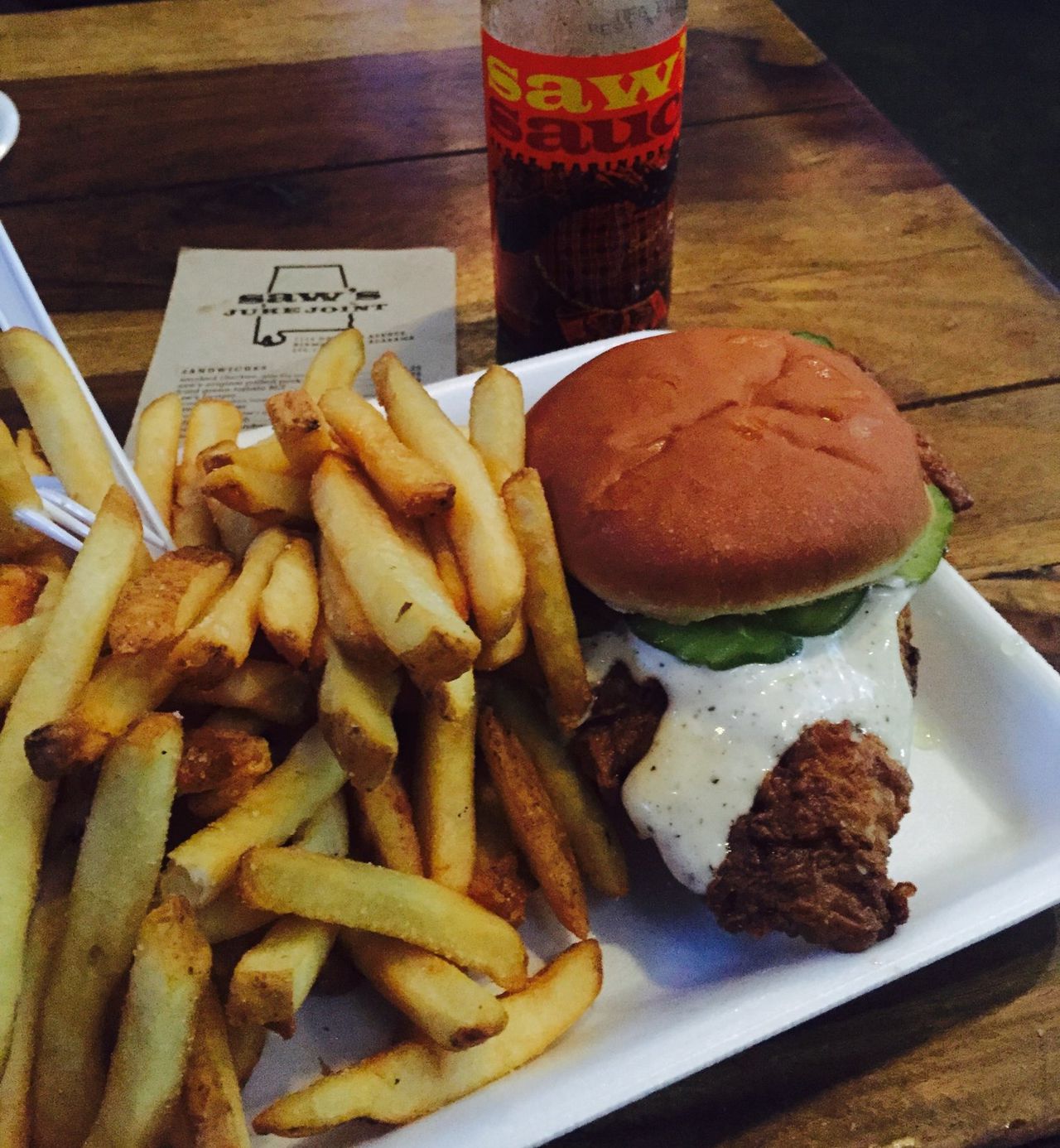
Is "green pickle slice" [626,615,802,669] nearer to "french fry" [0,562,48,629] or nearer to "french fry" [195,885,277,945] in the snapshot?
→ "french fry" [195,885,277,945]

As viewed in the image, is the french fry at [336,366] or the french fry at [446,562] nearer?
the french fry at [446,562]

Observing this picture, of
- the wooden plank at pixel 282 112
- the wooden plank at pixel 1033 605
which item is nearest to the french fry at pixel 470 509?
the wooden plank at pixel 1033 605

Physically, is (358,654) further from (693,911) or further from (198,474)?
(693,911)

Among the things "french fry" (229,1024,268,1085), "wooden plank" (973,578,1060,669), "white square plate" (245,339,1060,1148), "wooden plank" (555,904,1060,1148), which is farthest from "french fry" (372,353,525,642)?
"wooden plank" (973,578,1060,669)

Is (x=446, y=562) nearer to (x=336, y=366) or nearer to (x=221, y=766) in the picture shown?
(x=221, y=766)

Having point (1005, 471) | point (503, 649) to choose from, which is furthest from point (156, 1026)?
point (1005, 471)

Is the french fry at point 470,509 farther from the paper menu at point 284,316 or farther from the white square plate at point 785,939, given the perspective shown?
the paper menu at point 284,316
